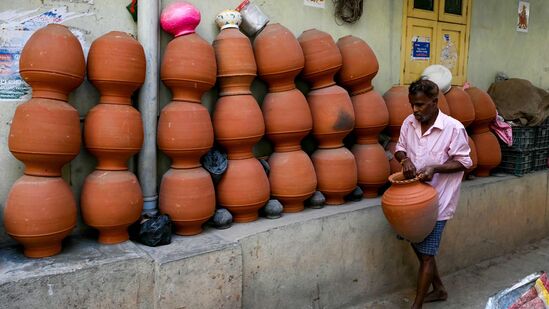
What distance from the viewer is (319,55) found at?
349cm

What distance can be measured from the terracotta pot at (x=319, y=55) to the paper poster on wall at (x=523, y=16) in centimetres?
374

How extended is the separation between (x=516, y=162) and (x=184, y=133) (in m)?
3.89

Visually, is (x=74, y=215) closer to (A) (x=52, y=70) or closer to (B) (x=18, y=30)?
(A) (x=52, y=70)

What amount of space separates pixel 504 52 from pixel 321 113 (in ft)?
11.9

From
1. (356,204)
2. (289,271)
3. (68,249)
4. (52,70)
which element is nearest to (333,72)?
(356,204)

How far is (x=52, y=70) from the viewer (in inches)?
94.2

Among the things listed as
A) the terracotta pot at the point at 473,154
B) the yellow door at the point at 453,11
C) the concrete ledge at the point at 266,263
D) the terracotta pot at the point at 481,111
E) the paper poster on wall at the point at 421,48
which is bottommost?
the concrete ledge at the point at 266,263

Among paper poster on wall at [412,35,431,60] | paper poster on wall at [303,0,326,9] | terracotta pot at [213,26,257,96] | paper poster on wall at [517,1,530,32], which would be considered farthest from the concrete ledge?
paper poster on wall at [517,1,530,32]

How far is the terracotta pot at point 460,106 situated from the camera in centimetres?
434

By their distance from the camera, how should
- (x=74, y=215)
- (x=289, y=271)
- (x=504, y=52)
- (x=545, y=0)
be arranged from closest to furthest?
(x=74, y=215) → (x=289, y=271) → (x=504, y=52) → (x=545, y=0)

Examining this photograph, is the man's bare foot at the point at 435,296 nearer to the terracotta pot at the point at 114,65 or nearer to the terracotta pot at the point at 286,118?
the terracotta pot at the point at 286,118

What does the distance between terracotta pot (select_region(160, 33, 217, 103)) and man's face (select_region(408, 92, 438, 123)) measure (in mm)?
1391

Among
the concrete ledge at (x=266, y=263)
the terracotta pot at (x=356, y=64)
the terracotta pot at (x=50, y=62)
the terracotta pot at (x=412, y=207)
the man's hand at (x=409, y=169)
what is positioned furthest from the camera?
the terracotta pot at (x=356, y=64)

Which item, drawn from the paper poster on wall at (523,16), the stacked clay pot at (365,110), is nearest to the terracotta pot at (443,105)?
the stacked clay pot at (365,110)
